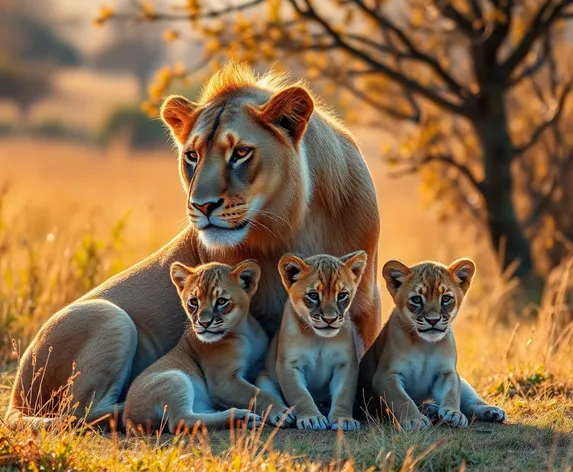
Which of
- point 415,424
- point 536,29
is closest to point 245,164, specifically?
point 415,424

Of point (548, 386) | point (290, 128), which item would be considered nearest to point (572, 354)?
point (548, 386)

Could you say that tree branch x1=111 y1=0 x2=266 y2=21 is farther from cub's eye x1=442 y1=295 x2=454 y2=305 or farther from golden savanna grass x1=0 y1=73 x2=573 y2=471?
cub's eye x1=442 y1=295 x2=454 y2=305

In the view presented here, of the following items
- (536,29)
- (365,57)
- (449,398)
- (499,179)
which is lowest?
(449,398)

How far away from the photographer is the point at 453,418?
18.2ft

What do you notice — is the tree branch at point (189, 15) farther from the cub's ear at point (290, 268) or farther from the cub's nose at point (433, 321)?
the cub's nose at point (433, 321)

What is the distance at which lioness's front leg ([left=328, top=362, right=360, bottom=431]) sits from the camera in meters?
5.54

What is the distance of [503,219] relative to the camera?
11219mm

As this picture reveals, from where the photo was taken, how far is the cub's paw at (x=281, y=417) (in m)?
5.47

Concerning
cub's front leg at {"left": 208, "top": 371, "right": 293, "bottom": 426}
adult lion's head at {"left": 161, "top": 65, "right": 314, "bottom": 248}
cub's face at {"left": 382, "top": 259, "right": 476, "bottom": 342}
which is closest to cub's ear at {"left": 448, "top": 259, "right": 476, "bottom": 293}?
cub's face at {"left": 382, "top": 259, "right": 476, "bottom": 342}

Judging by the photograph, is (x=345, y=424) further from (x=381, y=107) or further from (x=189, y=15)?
(x=381, y=107)

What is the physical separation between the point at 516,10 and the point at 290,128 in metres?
8.44

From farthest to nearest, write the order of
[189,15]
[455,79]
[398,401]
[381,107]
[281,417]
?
[455,79], [381,107], [189,15], [398,401], [281,417]

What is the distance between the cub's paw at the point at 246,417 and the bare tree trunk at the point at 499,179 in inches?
224

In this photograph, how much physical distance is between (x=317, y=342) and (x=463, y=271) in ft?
2.92
